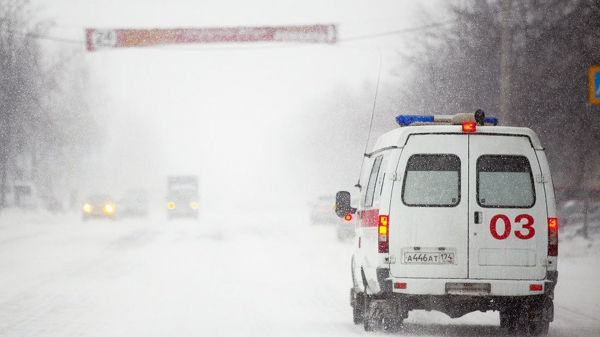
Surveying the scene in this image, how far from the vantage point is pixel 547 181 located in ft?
32.3

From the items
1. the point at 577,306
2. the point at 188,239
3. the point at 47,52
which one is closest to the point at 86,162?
the point at 47,52

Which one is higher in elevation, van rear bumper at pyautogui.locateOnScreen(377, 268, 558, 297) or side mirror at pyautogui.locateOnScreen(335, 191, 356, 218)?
side mirror at pyautogui.locateOnScreen(335, 191, 356, 218)

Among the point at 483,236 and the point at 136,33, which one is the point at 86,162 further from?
the point at 483,236

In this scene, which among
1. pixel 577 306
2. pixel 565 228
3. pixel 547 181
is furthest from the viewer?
pixel 565 228

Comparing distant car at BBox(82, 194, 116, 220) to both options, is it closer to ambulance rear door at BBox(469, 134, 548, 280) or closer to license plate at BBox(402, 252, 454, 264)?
license plate at BBox(402, 252, 454, 264)

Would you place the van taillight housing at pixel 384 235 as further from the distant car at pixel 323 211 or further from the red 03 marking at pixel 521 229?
the distant car at pixel 323 211

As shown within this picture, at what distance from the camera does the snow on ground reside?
1127cm

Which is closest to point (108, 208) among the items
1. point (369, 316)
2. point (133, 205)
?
point (133, 205)

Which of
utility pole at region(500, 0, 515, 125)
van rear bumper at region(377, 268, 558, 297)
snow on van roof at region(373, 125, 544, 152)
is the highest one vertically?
utility pole at region(500, 0, 515, 125)

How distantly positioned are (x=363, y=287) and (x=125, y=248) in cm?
1814

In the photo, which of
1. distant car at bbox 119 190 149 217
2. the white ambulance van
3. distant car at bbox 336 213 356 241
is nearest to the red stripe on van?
the white ambulance van

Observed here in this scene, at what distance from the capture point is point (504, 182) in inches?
394

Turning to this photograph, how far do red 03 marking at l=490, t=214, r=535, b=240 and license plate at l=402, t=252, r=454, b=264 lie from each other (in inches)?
19.1

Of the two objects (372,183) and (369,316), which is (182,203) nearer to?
(372,183)
